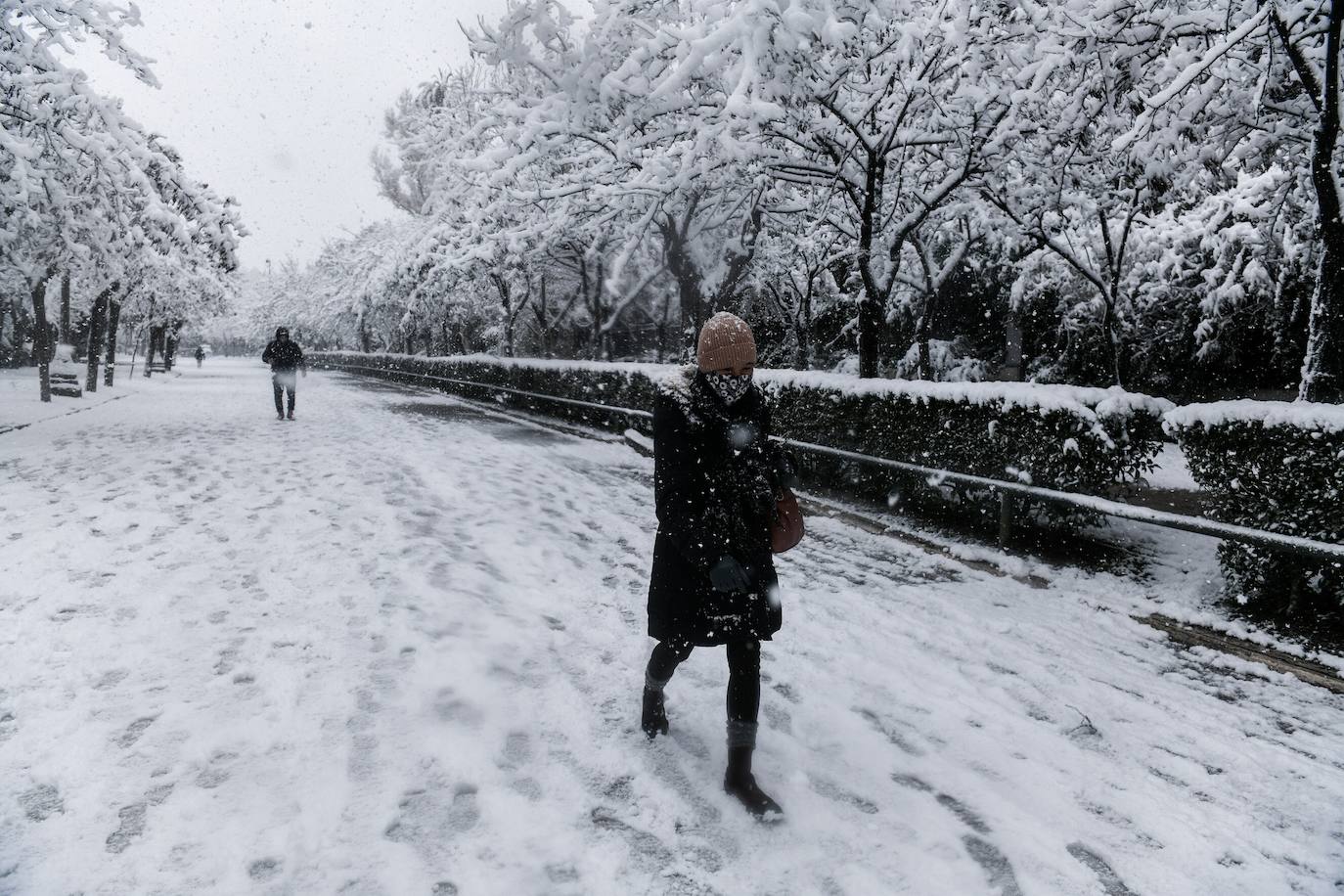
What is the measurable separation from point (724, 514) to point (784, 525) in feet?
0.87

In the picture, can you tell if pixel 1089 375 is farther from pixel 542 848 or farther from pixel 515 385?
pixel 542 848

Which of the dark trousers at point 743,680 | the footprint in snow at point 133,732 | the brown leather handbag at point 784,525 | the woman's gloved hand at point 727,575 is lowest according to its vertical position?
the footprint in snow at point 133,732

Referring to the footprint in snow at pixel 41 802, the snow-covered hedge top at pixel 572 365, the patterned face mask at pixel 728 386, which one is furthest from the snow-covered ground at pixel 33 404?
the patterned face mask at pixel 728 386

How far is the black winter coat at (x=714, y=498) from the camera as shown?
2855mm

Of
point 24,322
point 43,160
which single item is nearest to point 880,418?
point 43,160

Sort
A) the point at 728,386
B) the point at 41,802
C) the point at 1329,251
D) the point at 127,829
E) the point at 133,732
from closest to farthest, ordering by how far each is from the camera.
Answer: the point at 127,829 → the point at 41,802 → the point at 728,386 → the point at 133,732 → the point at 1329,251

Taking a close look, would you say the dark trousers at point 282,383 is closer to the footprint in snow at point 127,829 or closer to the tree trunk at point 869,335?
the tree trunk at point 869,335

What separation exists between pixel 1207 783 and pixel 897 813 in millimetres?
1409

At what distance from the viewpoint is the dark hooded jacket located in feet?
51.1

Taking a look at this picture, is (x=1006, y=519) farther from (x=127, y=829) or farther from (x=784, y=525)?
(x=127, y=829)

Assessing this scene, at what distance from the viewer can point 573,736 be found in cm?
343

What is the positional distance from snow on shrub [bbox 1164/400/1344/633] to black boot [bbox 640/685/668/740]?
4.06 metres

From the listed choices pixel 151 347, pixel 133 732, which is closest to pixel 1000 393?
pixel 133 732

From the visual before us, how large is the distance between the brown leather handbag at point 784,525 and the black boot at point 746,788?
2.58ft
